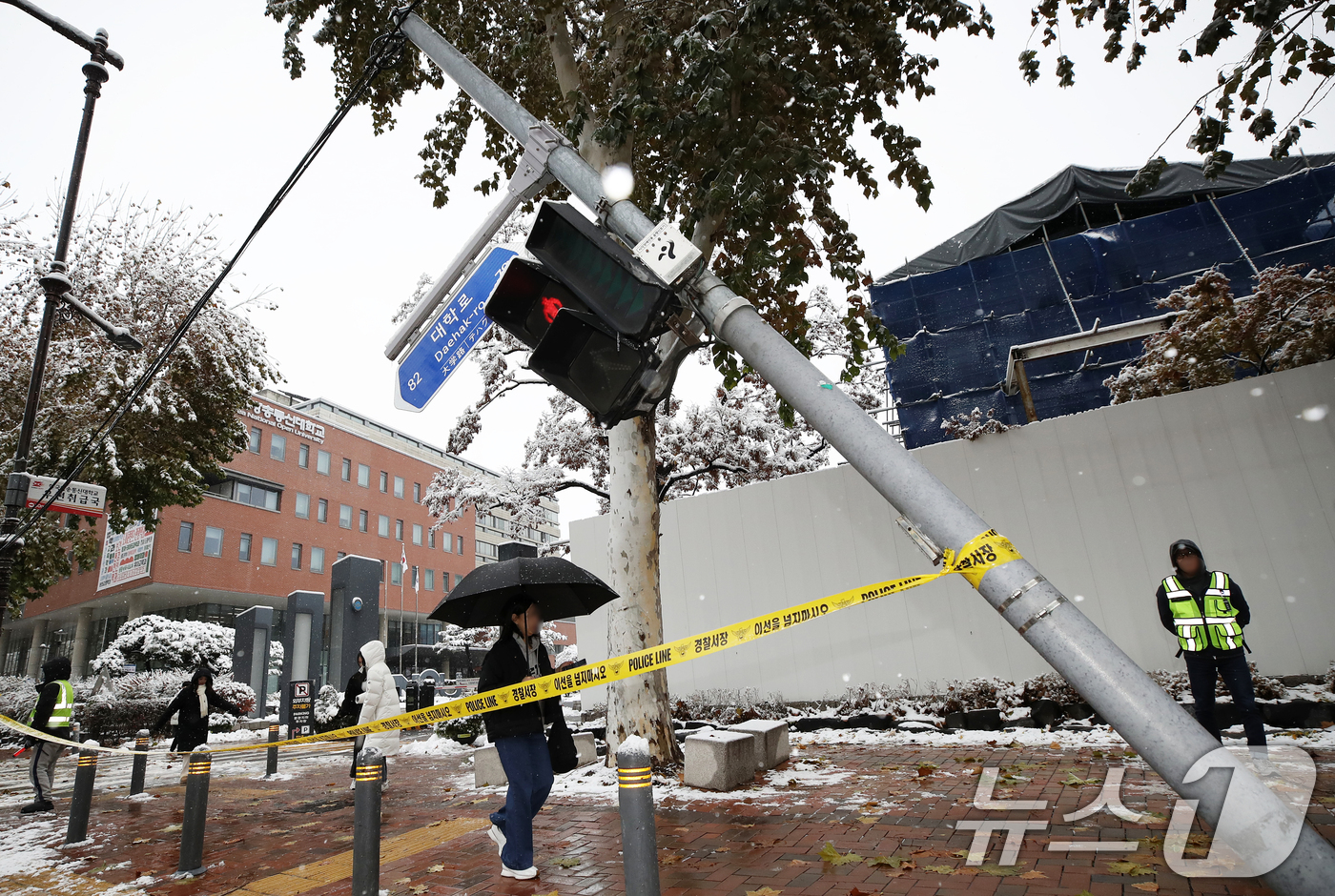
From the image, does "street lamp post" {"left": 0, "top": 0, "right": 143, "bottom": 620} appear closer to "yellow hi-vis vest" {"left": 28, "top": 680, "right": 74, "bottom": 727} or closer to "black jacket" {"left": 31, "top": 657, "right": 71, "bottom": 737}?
"black jacket" {"left": 31, "top": 657, "right": 71, "bottom": 737}

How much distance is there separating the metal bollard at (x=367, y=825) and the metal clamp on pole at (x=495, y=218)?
105 inches

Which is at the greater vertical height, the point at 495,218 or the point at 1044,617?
the point at 495,218

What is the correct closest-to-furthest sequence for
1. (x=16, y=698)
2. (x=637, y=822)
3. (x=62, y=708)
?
(x=637, y=822) < (x=62, y=708) < (x=16, y=698)

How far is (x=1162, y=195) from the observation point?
2014 centimetres

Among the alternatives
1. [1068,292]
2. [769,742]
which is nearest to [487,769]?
[769,742]

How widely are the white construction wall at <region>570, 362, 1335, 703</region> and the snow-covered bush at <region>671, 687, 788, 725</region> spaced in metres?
0.20

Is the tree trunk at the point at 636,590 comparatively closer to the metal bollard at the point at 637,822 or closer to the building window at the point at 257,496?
the metal bollard at the point at 637,822

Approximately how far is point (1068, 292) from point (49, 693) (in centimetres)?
2368

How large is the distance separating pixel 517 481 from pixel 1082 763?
13864 mm

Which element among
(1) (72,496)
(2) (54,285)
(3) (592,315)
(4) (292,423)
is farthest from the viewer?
(4) (292,423)

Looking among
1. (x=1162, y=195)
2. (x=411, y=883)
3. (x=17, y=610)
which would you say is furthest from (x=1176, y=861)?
(x=17, y=610)

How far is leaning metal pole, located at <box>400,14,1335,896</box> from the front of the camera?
71.4 inches

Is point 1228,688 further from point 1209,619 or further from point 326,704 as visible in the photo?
point 326,704

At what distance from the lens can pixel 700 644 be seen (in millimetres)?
3428
